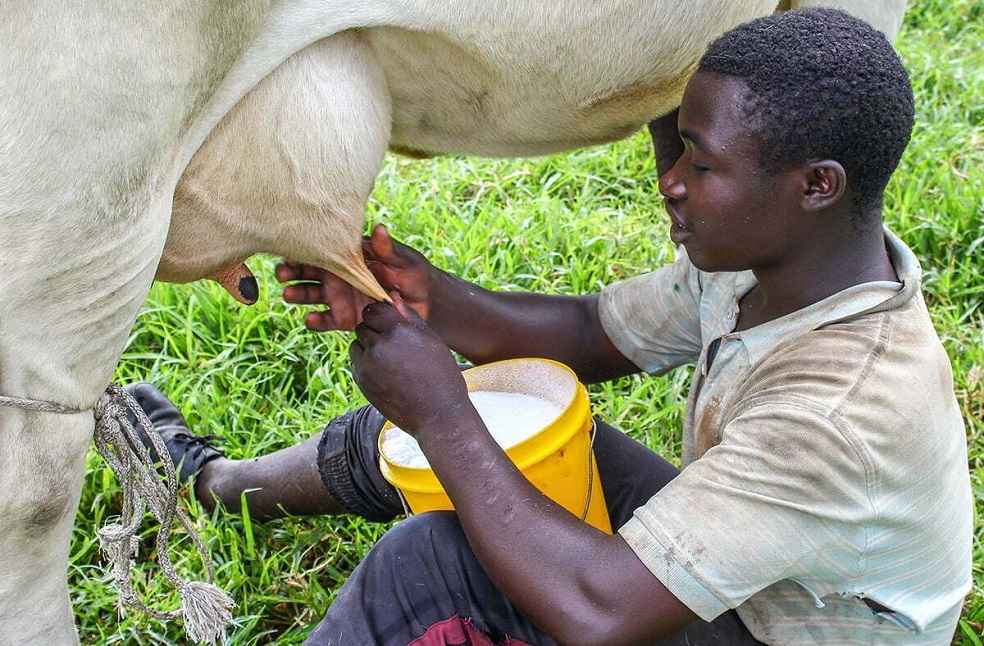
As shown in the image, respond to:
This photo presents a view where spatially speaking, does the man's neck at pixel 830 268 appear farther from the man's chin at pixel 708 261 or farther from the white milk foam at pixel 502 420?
the white milk foam at pixel 502 420

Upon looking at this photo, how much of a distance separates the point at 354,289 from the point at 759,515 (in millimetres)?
703

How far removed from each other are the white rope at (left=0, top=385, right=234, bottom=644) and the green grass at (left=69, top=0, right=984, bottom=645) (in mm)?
235

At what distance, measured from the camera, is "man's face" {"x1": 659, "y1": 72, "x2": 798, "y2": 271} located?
149cm

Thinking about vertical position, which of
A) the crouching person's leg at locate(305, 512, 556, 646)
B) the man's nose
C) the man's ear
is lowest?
the crouching person's leg at locate(305, 512, 556, 646)

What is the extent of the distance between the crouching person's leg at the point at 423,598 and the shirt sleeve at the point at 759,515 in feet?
0.95

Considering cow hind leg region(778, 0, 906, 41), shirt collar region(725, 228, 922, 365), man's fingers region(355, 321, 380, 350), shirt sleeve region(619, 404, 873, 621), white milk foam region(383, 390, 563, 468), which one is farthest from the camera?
cow hind leg region(778, 0, 906, 41)

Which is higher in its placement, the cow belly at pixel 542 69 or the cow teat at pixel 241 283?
the cow belly at pixel 542 69

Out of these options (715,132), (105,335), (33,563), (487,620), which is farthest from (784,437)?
(33,563)

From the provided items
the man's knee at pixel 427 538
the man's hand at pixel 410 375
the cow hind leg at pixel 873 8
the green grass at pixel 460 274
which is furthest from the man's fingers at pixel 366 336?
the cow hind leg at pixel 873 8

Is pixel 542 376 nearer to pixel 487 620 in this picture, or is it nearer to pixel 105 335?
pixel 487 620

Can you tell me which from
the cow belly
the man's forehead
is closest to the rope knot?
the cow belly

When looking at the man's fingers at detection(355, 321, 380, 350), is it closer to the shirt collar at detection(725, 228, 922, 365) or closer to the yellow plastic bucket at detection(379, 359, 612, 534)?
the yellow plastic bucket at detection(379, 359, 612, 534)

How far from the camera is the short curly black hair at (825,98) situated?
4.81 feet

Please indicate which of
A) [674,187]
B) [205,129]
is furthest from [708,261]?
[205,129]
